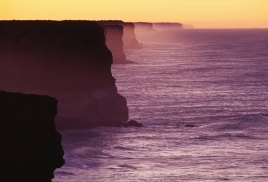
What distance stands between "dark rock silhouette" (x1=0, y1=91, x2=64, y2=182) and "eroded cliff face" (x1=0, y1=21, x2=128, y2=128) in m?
33.6

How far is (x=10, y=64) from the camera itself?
6656cm

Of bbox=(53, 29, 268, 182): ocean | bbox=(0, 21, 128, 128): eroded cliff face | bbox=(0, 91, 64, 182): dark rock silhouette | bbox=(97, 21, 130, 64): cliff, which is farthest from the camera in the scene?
bbox=(97, 21, 130, 64): cliff

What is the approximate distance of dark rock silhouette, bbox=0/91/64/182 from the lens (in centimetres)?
2781

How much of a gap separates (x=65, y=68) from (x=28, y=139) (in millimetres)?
39319

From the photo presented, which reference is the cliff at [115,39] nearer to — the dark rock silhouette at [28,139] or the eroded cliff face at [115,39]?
the eroded cliff face at [115,39]

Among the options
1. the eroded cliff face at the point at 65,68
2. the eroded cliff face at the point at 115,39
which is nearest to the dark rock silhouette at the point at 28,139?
the eroded cliff face at the point at 65,68

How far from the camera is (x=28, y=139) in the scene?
2864cm

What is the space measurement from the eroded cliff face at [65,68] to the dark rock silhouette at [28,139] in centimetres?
3358

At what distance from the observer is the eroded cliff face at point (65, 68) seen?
64.5 metres

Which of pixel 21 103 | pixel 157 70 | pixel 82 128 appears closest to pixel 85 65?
pixel 82 128

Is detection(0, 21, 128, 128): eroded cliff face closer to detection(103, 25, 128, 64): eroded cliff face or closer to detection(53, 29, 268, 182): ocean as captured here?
detection(53, 29, 268, 182): ocean

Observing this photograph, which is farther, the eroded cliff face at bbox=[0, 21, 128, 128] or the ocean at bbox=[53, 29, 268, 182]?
the eroded cliff face at bbox=[0, 21, 128, 128]

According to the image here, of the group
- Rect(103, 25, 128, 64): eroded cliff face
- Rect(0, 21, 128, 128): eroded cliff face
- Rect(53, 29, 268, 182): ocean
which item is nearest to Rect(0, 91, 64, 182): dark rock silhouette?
Rect(53, 29, 268, 182): ocean

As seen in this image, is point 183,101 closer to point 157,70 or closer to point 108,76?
point 108,76
